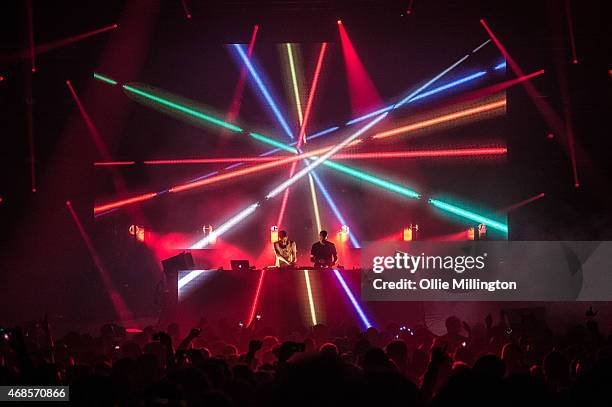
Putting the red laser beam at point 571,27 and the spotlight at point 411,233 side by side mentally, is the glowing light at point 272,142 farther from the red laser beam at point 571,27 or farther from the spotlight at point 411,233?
the red laser beam at point 571,27

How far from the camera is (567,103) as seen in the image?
11.0 m

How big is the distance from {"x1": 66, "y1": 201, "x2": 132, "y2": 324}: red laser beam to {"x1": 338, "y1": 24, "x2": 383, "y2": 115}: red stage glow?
498 centimetres

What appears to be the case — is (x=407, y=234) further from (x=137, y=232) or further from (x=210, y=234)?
(x=137, y=232)

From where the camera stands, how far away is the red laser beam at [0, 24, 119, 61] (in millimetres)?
9781

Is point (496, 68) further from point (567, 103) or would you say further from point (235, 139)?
point (235, 139)

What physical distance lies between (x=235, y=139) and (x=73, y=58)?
319 cm

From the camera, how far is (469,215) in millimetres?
12656

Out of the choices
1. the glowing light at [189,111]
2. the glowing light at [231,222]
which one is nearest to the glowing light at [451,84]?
the glowing light at [189,111]

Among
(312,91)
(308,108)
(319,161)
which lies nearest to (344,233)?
(319,161)

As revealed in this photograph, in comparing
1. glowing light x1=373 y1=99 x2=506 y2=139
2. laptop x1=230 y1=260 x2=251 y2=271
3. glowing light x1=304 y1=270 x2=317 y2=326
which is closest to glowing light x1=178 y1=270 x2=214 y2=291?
laptop x1=230 y1=260 x2=251 y2=271

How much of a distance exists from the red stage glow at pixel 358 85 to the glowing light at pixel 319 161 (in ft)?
0.87

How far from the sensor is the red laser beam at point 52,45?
978cm

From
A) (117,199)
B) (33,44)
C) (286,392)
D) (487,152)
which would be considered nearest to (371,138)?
(487,152)

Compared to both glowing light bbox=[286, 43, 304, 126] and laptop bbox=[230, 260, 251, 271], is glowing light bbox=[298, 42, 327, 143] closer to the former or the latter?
glowing light bbox=[286, 43, 304, 126]
